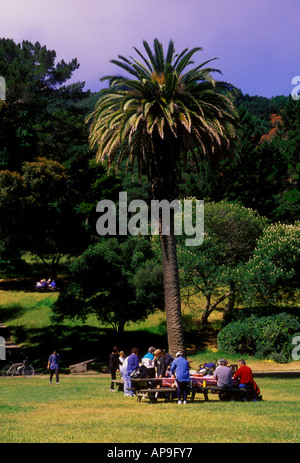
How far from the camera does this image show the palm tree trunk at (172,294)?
79.4 feet

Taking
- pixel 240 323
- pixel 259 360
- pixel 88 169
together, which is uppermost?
pixel 88 169

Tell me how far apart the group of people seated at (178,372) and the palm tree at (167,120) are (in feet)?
17.9

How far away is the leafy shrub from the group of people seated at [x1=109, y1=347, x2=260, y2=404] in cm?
1663

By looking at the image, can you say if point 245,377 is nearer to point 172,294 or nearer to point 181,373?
point 181,373

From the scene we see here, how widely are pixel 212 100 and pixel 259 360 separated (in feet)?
60.8

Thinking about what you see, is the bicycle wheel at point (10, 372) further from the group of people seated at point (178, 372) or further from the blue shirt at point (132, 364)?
the blue shirt at point (132, 364)

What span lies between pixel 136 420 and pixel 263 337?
2460 cm

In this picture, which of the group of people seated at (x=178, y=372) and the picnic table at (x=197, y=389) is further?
the picnic table at (x=197, y=389)

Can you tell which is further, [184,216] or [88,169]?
[88,169]

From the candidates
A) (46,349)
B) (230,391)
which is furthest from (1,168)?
(230,391)

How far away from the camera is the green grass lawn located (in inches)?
410

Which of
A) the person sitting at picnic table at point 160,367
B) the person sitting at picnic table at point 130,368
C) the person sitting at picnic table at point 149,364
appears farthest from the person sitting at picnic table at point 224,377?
the person sitting at picnic table at point 130,368

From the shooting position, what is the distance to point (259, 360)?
35438 millimetres
